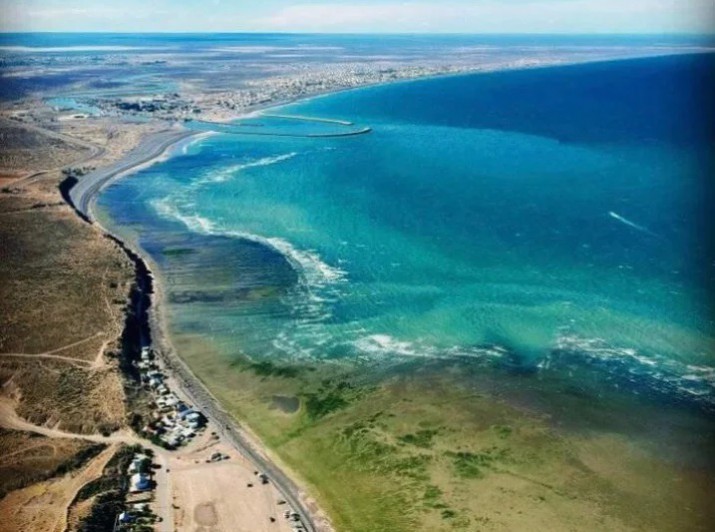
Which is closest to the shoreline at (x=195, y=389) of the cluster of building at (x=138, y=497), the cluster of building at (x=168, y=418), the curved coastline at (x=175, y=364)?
the curved coastline at (x=175, y=364)

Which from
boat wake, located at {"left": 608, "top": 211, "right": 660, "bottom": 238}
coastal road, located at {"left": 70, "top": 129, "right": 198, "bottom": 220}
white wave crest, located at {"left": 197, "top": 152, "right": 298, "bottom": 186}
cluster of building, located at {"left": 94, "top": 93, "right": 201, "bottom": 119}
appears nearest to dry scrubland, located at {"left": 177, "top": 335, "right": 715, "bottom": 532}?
boat wake, located at {"left": 608, "top": 211, "right": 660, "bottom": 238}

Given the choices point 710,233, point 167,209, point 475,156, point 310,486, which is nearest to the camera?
point 310,486

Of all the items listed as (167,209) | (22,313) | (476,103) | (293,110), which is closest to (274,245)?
(167,209)

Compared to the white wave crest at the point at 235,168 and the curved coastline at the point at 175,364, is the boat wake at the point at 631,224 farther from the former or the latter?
the white wave crest at the point at 235,168

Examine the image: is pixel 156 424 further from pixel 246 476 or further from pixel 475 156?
pixel 475 156

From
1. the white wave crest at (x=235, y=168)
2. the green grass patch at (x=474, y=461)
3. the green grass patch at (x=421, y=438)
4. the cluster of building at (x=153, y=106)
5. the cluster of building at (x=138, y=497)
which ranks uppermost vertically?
the cluster of building at (x=153, y=106)

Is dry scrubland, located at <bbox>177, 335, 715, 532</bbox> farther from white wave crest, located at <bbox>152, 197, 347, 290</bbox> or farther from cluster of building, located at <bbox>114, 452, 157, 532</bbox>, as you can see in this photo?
Result: white wave crest, located at <bbox>152, 197, 347, 290</bbox>
